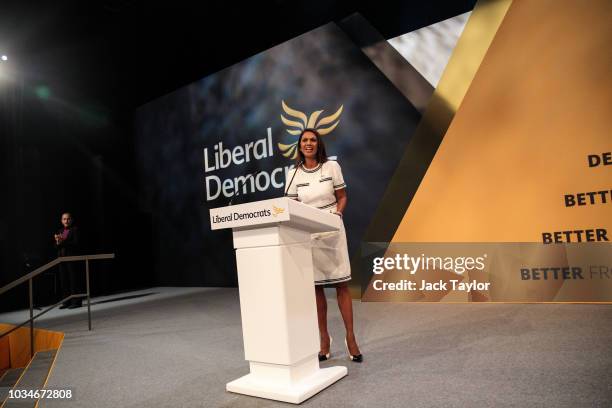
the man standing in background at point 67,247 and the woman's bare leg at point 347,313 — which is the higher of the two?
the man standing in background at point 67,247

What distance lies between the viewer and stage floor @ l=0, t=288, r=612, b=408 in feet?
5.69

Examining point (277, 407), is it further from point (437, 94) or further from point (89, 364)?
point (437, 94)

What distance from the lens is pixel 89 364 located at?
2744 mm

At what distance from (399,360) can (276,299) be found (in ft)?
2.86

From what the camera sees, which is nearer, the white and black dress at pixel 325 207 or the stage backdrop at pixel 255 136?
the white and black dress at pixel 325 207

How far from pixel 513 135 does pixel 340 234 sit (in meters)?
2.52

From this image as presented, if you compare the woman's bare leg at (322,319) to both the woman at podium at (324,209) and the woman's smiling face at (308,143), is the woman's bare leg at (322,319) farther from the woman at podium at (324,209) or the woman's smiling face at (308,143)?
the woman's smiling face at (308,143)

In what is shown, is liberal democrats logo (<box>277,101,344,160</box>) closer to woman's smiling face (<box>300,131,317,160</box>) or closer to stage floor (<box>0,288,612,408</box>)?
Result: stage floor (<box>0,288,612,408</box>)

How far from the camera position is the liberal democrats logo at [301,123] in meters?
5.21

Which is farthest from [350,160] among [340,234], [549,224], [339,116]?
[340,234]

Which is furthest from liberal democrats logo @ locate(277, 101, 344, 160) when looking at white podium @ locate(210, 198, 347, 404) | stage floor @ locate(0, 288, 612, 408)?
white podium @ locate(210, 198, 347, 404)

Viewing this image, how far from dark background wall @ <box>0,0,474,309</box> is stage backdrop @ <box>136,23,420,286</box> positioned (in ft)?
1.09

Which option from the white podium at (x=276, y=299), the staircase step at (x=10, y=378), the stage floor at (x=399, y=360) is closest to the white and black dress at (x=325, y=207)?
the white podium at (x=276, y=299)

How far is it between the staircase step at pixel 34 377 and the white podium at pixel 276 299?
115 centimetres
